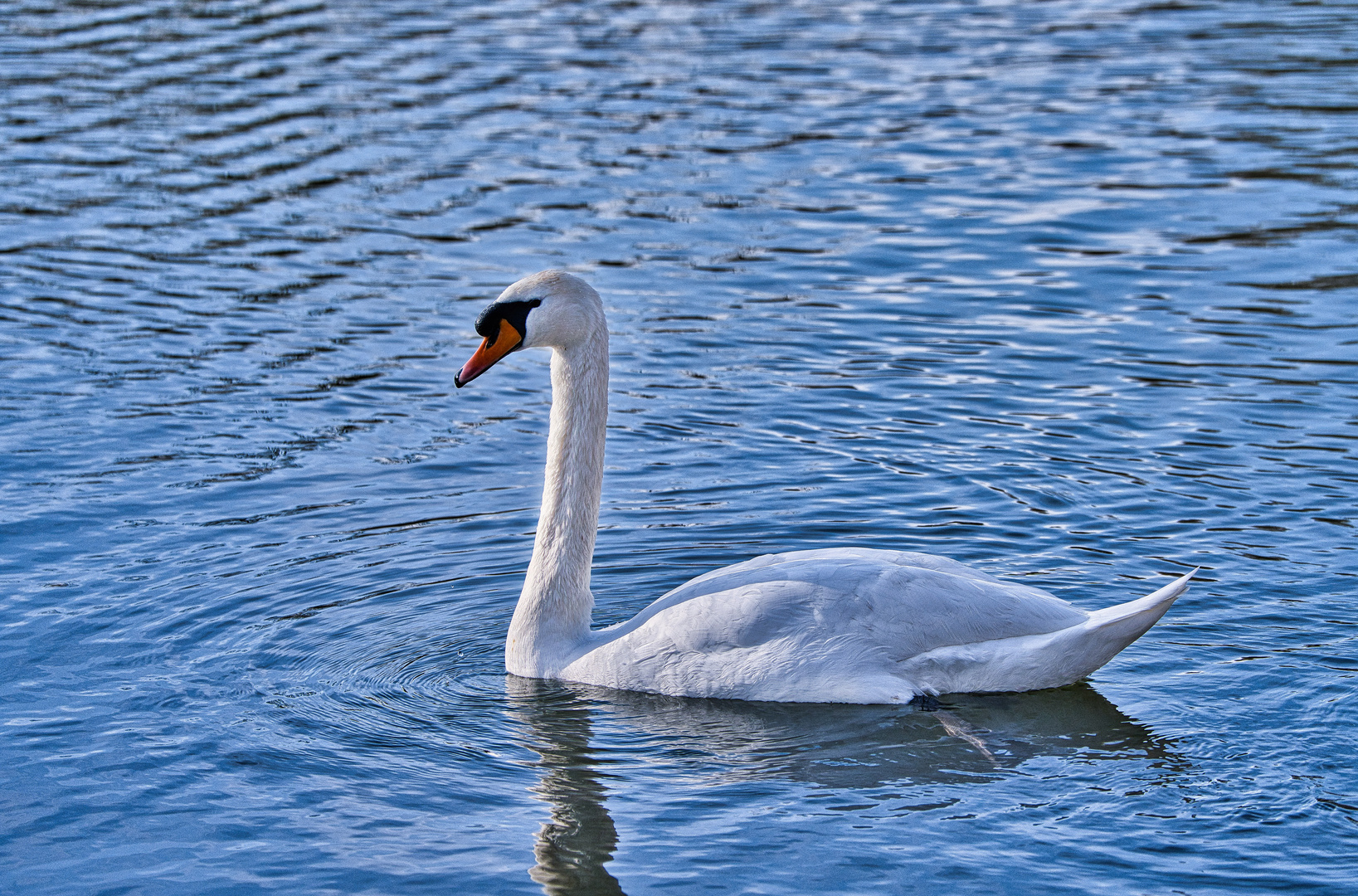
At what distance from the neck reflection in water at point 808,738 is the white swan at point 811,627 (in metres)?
0.10

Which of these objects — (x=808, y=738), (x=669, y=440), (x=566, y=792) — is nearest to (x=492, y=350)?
(x=566, y=792)

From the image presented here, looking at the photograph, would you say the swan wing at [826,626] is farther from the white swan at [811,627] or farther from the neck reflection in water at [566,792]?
the neck reflection in water at [566,792]

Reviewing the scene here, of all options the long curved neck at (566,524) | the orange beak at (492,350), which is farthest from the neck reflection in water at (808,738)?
the orange beak at (492,350)

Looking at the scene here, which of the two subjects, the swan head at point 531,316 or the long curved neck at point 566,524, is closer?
the swan head at point 531,316

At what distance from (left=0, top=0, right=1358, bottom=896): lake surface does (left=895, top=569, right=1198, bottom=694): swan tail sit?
0.15 meters

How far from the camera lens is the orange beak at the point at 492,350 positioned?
8.51 metres

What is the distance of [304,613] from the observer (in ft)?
31.2

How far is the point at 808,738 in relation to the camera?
314 inches

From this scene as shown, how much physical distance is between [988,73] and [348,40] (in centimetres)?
952

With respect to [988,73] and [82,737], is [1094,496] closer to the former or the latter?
[82,737]

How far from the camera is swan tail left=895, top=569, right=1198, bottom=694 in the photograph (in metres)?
7.89

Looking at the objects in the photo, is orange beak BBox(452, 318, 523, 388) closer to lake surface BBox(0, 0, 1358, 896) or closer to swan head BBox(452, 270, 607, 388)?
swan head BBox(452, 270, 607, 388)

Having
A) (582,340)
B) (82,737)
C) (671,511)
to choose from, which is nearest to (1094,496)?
(671,511)

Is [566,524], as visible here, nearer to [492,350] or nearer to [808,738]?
[492,350]
